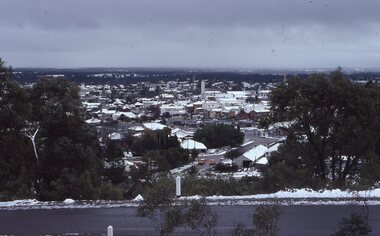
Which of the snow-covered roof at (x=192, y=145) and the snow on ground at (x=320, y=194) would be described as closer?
the snow on ground at (x=320, y=194)

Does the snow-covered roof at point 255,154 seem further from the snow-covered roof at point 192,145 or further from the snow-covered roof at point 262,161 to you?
the snow-covered roof at point 192,145

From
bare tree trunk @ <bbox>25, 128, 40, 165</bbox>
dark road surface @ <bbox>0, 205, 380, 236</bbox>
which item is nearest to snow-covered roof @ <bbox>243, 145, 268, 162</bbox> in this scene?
bare tree trunk @ <bbox>25, 128, 40, 165</bbox>

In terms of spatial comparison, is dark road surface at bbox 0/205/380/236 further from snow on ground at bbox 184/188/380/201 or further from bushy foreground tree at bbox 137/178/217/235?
bushy foreground tree at bbox 137/178/217/235

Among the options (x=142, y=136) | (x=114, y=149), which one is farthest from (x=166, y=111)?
(x=114, y=149)

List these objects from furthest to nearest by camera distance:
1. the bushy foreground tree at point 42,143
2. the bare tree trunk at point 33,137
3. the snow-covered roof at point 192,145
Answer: the snow-covered roof at point 192,145, the bare tree trunk at point 33,137, the bushy foreground tree at point 42,143

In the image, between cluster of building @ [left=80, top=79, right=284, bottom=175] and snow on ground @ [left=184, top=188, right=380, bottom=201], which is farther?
cluster of building @ [left=80, top=79, right=284, bottom=175]

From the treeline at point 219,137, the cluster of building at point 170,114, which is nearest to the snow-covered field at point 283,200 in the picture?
the cluster of building at point 170,114

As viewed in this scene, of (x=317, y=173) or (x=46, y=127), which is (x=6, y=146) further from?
(x=317, y=173)

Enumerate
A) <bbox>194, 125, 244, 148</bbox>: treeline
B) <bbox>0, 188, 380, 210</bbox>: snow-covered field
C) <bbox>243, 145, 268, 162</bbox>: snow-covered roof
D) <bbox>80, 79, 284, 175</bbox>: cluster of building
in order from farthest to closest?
<bbox>194, 125, 244, 148</bbox>: treeline → <bbox>80, 79, 284, 175</bbox>: cluster of building → <bbox>243, 145, 268, 162</bbox>: snow-covered roof → <bbox>0, 188, 380, 210</bbox>: snow-covered field
